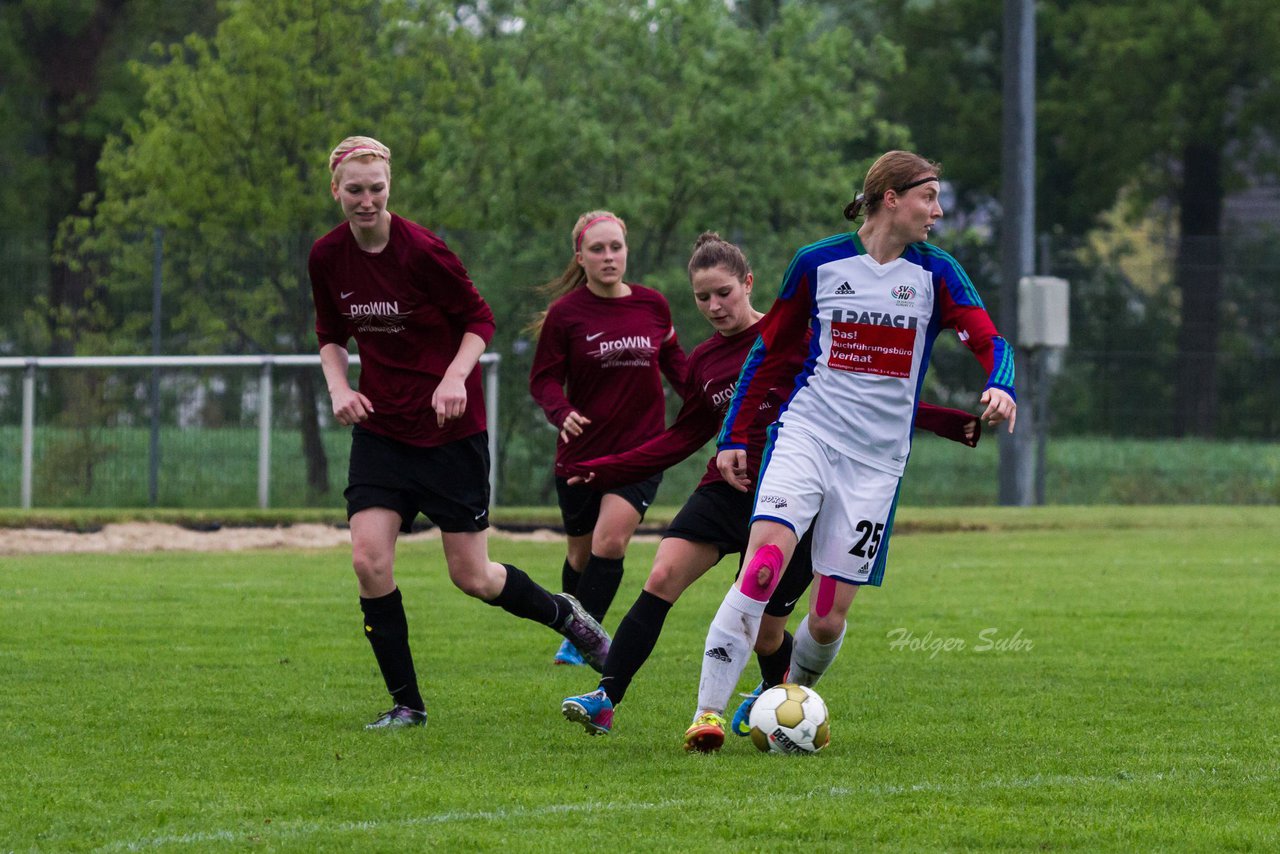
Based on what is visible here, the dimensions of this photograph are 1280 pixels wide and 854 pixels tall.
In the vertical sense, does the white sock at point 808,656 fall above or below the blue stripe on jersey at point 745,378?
below

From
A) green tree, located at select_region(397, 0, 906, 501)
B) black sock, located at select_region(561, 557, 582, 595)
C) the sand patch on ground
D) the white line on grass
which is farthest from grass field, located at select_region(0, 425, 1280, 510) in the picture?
the white line on grass

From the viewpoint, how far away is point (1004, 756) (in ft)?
19.8

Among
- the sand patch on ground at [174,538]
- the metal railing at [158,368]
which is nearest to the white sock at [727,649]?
the sand patch on ground at [174,538]

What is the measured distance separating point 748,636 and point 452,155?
20478mm

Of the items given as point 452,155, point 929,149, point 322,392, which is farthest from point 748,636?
point 929,149

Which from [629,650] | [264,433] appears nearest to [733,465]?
[629,650]

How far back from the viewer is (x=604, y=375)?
354 inches

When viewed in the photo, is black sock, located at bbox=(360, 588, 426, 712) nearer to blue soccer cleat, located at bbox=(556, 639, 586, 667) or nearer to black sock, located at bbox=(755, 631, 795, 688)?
black sock, located at bbox=(755, 631, 795, 688)

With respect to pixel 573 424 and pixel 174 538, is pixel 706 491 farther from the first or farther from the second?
pixel 174 538

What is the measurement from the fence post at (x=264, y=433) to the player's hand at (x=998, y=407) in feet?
48.1

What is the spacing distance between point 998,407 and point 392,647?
2311 mm

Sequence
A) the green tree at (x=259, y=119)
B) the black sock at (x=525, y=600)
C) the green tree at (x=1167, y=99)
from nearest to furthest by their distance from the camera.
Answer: the black sock at (x=525, y=600) → the green tree at (x=259, y=119) → the green tree at (x=1167, y=99)

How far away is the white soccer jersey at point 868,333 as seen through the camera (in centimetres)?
609

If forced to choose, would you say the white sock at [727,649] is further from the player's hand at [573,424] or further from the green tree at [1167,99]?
the green tree at [1167,99]
